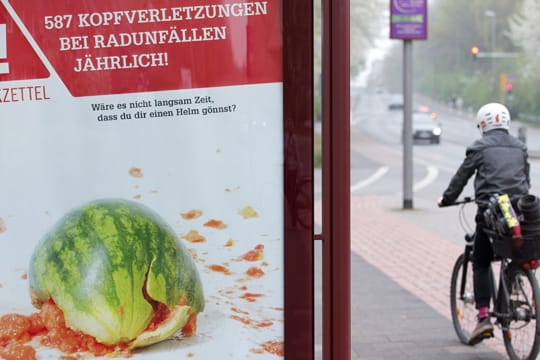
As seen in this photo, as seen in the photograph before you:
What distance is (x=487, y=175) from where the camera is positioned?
5117mm

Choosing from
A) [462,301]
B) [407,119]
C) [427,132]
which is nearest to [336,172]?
[462,301]

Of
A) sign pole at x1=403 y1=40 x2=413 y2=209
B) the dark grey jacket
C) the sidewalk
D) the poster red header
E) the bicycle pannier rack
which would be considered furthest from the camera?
sign pole at x1=403 y1=40 x2=413 y2=209

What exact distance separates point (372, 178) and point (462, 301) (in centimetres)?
1620

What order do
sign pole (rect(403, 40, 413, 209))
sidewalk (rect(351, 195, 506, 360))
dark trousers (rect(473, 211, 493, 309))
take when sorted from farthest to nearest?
sign pole (rect(403, 40, 413, 209))
sidewalk (rect(351, 195, 506, 360))
dark trousers (rect(473, 211, 493, 309))

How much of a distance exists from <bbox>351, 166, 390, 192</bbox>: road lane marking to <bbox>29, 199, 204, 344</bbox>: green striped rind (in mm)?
15955

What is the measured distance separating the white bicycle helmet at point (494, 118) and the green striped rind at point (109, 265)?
3.14 meters

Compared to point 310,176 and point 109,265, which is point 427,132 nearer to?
point 310,176

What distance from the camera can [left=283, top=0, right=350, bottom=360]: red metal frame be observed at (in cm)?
247

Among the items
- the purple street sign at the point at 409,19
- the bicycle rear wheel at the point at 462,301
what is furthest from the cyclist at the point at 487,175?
the purple street sign at the point at 409,19

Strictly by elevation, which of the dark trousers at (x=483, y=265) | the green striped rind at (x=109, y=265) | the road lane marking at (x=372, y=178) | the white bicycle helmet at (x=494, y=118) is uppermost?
the white bicycle helmet at (x=494, y=118)

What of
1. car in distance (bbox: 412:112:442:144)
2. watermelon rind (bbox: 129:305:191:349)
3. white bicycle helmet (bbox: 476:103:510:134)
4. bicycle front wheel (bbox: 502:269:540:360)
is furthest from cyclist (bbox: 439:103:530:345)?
car in distance (bbox: 412:112:442:144)

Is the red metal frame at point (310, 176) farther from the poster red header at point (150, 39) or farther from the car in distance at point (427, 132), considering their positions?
the car in distance at point (427, 132)

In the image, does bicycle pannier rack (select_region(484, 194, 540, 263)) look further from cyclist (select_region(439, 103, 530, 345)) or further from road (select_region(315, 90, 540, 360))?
road (select_region(315, 90, 540, 360))

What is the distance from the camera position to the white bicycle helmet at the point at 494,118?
5.14 metres
